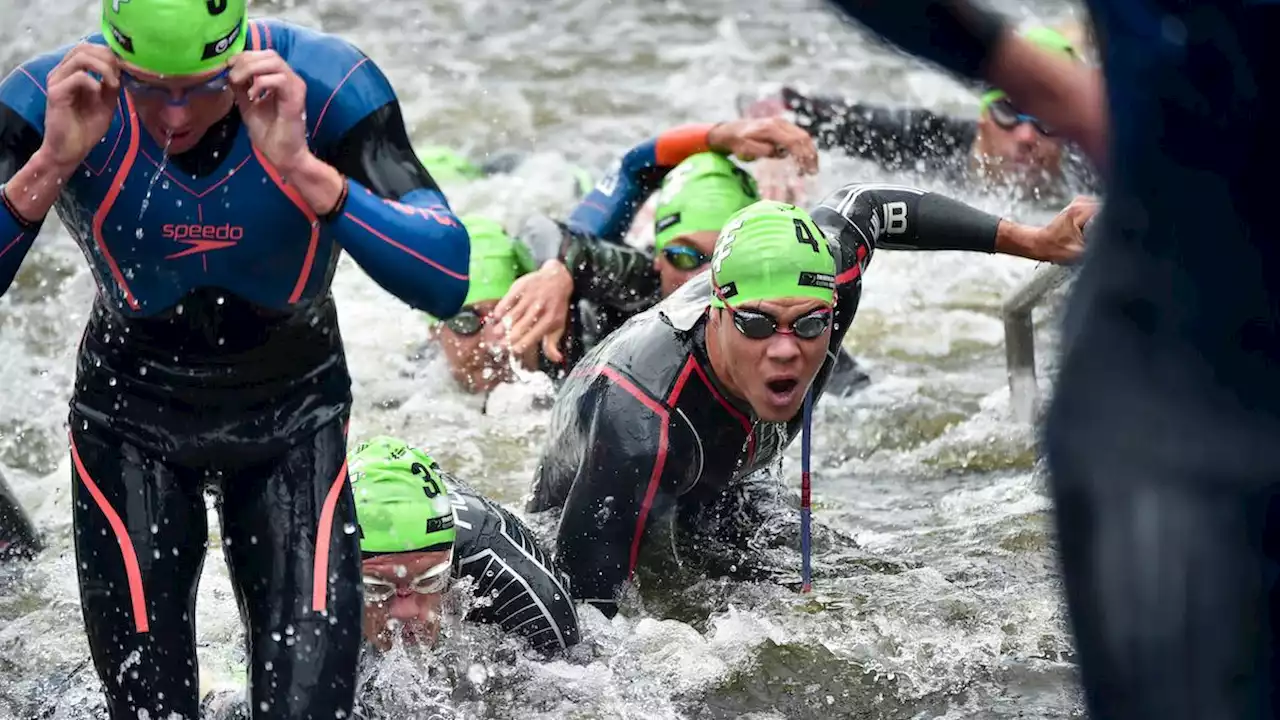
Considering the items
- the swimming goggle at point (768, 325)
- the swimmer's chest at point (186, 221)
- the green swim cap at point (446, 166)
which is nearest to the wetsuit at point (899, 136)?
the green swim cap at point (446, 166)

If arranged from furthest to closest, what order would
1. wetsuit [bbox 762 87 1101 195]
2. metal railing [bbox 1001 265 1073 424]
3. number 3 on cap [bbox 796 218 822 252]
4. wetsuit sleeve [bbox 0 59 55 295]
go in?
wetsuit [bbox 762 87 1101 195]
metal railing [bbox 1001 265 1073 424]
number 3 on cap [bbox 796 218 822 252]
wetsuit sleeve [bbox 0 59 55 295]

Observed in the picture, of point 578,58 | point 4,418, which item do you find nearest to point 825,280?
point 4,418

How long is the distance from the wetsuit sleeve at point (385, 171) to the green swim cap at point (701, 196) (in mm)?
3462

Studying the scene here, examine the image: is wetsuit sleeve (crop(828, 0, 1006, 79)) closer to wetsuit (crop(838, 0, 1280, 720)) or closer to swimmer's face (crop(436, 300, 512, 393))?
wetsuit (crop(838, 0, 1280, 720))

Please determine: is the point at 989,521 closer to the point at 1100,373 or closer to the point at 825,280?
the point at 825,280

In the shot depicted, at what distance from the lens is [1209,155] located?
211cm

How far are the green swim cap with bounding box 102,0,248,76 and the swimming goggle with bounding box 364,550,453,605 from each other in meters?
1.55

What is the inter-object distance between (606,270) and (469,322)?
0.66m

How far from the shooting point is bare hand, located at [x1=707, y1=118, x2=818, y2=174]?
272 inches

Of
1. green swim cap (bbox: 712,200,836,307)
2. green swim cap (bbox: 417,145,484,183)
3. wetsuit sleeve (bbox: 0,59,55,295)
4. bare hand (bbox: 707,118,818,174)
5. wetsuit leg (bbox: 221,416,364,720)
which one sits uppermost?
wetsuit sleeve (bbox: 0,59,55,295)

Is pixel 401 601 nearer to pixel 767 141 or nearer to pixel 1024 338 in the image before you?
pixel 767 141

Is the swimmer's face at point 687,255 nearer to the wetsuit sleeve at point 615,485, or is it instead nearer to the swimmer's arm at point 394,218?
the wetsuit sleeve at point 615,485

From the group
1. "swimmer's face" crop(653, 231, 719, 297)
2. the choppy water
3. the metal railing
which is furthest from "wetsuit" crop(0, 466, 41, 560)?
the metal railing

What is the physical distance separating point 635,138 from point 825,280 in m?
8.17
